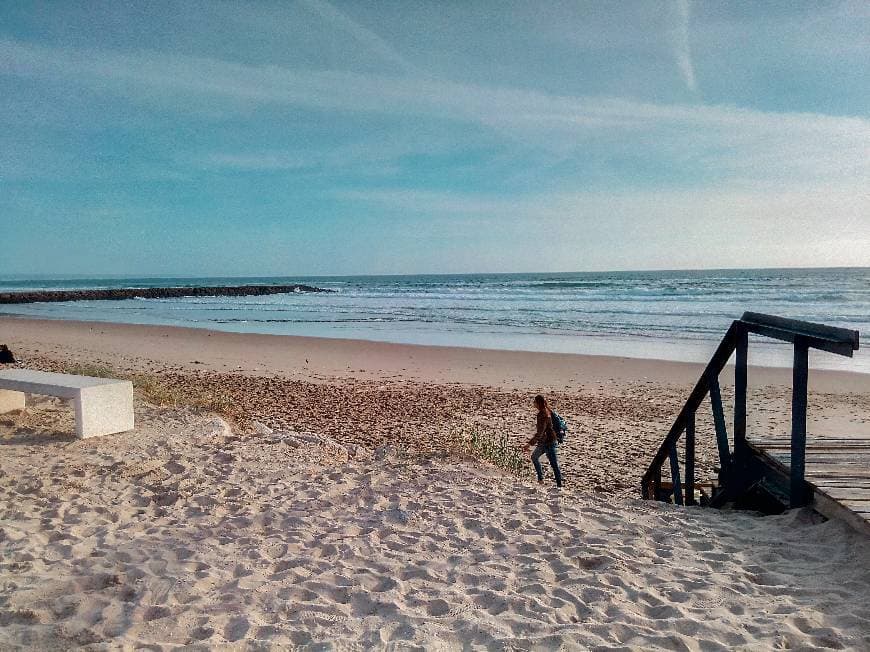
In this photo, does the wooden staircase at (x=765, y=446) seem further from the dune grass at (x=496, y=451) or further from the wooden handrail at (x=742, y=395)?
the dune grass at (x=496, y=451)

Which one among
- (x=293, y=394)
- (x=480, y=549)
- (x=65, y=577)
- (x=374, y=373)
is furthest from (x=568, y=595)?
(x=374, y=373)

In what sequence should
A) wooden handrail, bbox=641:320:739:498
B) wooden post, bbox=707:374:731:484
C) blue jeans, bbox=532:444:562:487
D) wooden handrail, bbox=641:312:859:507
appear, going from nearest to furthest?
→ wooden handrail, bbox=641:312:859:507
wooden handrail, bbox=641:320:739:498
wooden post, bbox=707:374:731:484
blue jeans, bbox=532:444:562:487

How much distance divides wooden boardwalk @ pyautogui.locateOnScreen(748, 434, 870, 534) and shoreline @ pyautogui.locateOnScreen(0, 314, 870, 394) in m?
7.50

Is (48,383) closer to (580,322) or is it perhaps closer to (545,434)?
(545,434)

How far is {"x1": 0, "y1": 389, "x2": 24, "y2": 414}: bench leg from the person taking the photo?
752 cm

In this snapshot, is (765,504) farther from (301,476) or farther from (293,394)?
(293,394)

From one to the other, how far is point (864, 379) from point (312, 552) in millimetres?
14170

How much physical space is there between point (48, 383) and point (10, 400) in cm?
139

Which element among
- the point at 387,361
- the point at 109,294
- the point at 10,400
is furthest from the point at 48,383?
the point at 109,294

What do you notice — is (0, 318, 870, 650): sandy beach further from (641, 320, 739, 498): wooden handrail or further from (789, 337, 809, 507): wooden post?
(641, 320, 739, 498): wooden handrail

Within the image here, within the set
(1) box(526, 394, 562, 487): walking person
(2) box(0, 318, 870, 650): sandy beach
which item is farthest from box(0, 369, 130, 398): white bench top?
(1) box(526, 394, 562, 487): walking person

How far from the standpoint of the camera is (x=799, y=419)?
14.8ft

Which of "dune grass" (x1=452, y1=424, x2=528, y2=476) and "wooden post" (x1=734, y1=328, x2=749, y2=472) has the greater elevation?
"wooden post" (x1=734, y1=328, x2=749, y2=472)

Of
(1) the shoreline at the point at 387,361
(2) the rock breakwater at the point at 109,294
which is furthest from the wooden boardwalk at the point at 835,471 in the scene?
(2) the rock breakwater at the point at 109,294
